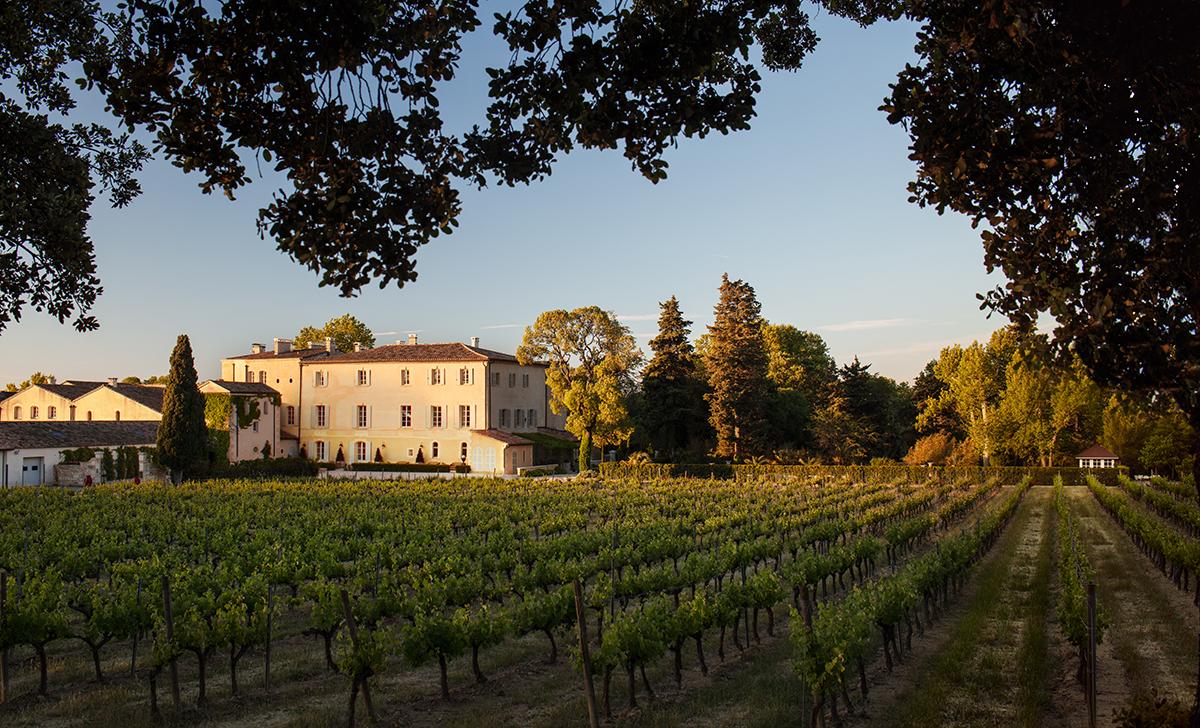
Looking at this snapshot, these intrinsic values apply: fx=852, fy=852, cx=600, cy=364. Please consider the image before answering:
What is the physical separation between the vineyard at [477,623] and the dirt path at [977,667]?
0.49 feet

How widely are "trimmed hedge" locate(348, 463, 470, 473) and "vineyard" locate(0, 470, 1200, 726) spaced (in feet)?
95.3

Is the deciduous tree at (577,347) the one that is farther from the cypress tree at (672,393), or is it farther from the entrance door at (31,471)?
the entrance door at (31,471)

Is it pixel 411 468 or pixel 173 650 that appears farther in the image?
pixel 411 468

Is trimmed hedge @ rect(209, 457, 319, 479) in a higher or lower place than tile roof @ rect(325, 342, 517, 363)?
lower

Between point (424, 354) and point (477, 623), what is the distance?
47573mm

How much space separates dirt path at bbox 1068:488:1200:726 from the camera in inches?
431

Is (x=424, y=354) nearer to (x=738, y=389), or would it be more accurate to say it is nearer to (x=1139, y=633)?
(x=738, y=389)

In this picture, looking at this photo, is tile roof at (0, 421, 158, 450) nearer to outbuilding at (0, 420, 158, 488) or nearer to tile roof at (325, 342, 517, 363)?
outbuilding at (0, 420, 158, 488)

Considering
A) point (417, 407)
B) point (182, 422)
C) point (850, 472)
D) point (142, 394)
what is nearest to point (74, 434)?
point (182, 422)

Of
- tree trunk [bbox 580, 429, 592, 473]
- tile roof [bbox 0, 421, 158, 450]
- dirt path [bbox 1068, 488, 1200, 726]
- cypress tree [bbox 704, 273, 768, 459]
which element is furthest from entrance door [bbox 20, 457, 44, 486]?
dirt path [bbox 1068, 488, 1200, 726]

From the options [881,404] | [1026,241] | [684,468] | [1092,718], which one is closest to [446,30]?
[1026,241]

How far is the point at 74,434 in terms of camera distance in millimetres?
45656

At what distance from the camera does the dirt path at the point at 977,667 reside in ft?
32.2

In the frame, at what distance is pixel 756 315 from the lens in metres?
60.1
